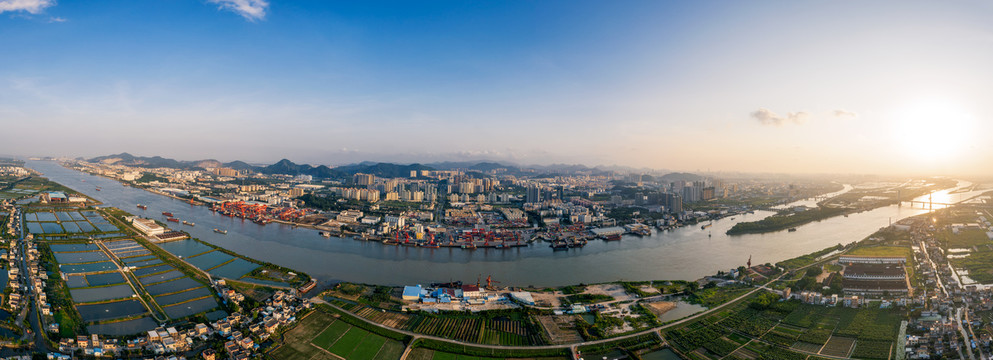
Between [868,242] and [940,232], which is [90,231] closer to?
[868,242]

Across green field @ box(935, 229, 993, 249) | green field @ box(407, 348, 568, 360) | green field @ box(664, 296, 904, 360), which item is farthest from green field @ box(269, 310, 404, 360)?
green field @ box(935, 229, 993, 249)

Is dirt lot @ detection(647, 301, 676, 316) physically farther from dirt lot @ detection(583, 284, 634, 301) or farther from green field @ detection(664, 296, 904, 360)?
green field @ detection(664, 296, 904, 360)

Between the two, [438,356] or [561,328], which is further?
[561,328]

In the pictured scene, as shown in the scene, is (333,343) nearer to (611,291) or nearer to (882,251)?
(611,291)

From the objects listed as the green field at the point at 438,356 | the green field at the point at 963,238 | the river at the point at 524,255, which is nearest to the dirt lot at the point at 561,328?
the green field at the point at 438,356

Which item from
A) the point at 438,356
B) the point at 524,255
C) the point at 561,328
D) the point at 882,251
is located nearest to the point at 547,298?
the point at 561,328

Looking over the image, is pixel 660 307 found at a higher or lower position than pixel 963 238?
lower

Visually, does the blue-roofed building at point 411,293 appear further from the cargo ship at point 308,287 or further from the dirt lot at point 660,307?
the dirt lot at point 660,307
